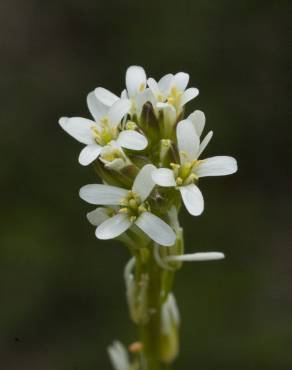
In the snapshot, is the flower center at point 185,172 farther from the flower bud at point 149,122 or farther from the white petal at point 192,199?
the flower bud at point 149,122

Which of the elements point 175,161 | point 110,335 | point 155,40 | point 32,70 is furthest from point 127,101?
point 32,70

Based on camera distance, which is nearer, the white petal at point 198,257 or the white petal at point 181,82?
the white petal at point 198,257

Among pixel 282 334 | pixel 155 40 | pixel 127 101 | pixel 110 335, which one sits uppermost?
pixel 155 40

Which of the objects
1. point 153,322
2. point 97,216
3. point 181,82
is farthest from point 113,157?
point 153,322

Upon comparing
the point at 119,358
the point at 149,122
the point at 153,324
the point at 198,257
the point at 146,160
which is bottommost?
the point at 119,358

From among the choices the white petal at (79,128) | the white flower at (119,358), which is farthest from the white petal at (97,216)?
the white flower at (119,358)

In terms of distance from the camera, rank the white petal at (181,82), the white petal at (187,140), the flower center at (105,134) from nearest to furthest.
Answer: the white petal at (187,140), the flower center at (105,134), the white petal at (181,82)

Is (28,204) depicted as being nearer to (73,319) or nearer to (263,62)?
(73,319)

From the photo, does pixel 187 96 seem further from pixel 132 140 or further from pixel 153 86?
pixel 132 140
